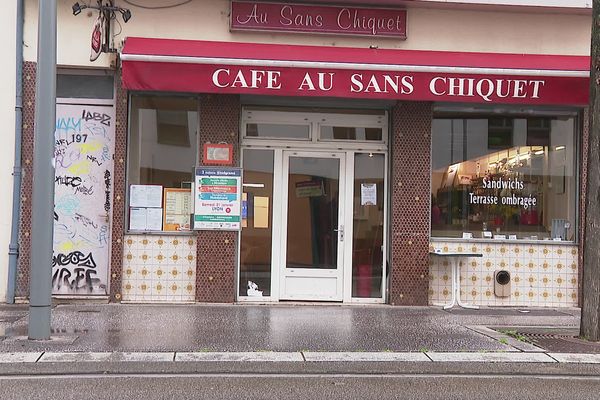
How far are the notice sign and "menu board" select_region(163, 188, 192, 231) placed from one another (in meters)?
0.22

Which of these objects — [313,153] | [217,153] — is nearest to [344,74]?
[313,153]

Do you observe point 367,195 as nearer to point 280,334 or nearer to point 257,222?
point 257,222

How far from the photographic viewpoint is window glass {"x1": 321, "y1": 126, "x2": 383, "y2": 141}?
9852 mm

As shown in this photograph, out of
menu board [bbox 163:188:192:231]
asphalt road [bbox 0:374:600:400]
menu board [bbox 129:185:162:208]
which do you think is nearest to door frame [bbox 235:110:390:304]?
menu board [bbox 163:188:192:231]

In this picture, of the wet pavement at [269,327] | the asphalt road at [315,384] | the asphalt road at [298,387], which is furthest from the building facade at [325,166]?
the asphalt road at [298,387]

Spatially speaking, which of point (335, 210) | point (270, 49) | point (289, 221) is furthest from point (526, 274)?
point (270, 49)

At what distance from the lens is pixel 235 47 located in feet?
29.9

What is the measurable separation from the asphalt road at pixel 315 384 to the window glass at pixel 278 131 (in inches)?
176

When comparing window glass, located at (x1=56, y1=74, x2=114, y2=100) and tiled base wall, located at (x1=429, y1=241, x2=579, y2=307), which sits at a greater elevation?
window glass, located at (x1=56, y1=74, x2=114, y2=100)

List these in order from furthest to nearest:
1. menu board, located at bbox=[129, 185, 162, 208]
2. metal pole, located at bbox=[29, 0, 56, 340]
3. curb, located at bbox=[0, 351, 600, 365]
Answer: menu board, located at bbox=[129, 185, 162, 208] < metal pole, located at bbox=[29, 0, 56, 340] < curb, located at bbox=[0, 351, 600, 365]

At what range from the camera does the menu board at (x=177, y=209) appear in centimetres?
959

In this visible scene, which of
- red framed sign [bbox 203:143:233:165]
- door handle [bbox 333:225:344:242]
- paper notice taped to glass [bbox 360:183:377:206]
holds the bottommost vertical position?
door handle [bbox 333:225:344:242]

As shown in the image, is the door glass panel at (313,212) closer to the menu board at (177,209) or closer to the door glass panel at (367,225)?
the door glass panel at (367,225)

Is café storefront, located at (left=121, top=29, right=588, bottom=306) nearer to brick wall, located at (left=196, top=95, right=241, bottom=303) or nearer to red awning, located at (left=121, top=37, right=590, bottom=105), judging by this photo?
brick wall, located at (left=196, top=95, right=241, bottom=303)
